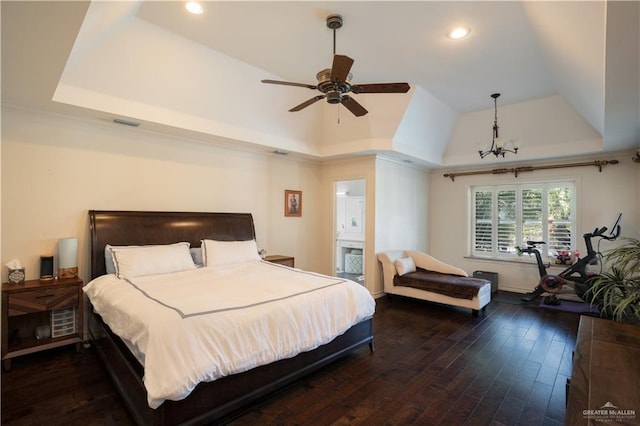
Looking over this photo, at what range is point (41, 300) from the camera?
9.57 feet

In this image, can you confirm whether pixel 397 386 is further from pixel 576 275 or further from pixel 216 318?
pixel 576 275

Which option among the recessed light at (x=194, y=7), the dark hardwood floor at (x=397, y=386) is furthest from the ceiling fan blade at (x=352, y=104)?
the dark hardwood floor at (x=397, y=386)

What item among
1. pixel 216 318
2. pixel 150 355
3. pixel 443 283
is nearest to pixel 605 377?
pixel 216 318

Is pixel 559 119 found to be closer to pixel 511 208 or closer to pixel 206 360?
pixel 511 208

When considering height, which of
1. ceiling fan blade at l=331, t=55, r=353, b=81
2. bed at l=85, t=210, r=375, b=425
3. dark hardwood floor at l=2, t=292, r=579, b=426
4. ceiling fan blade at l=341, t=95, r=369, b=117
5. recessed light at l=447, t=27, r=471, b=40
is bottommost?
dark hardwood floor at l=2, t=292, r=579, b=426

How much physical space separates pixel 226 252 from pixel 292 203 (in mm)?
1892

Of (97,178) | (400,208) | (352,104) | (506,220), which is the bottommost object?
(506,220)

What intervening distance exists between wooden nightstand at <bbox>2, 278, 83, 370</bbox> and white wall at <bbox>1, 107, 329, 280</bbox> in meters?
0.45

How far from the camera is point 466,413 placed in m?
2.31

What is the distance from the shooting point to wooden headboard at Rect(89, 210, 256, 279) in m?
3.47

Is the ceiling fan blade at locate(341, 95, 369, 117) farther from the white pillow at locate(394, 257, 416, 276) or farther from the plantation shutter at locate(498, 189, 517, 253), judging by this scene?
the plantation shutter at locate(498, 189, 517, 253)

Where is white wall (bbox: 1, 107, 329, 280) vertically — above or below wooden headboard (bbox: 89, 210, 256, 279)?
above

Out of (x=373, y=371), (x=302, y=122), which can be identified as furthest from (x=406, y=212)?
(x=373, y=371)

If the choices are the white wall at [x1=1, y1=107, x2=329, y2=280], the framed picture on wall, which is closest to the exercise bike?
the framed picture on wall
